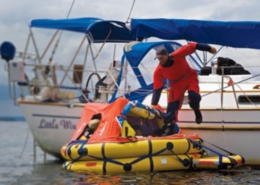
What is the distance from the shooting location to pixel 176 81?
50.1 ft

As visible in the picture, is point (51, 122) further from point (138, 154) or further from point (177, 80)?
point (138, 154)

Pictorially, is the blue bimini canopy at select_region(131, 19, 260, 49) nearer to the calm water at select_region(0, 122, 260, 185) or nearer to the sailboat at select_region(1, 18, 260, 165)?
the sailboat at select_region(1, 18, 260, 165)

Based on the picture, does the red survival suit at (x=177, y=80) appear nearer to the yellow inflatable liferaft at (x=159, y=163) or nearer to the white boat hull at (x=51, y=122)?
the yellow inflatable liferaft at (x=159, y=163)

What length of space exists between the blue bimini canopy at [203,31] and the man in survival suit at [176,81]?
1.28m

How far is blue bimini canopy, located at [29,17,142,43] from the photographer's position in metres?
16.5

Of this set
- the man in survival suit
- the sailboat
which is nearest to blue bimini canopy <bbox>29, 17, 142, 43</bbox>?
the sailboat

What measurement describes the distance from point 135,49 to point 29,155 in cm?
641

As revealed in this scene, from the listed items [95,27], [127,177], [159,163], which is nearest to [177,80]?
[159,163]

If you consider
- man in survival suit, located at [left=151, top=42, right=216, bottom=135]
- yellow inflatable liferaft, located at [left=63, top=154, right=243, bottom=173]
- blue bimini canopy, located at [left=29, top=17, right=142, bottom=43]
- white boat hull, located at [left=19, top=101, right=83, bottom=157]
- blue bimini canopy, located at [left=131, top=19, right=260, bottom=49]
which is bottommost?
yellow inflatable liferaft, located at [left=63, top=154, right=243, bottom=173]

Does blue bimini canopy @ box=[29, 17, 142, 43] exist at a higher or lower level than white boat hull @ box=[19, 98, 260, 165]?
higher

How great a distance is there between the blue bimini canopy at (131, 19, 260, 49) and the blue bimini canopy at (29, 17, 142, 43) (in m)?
0.90

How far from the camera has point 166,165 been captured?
46.1ft

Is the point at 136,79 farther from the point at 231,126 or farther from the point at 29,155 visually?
the point at 29,155

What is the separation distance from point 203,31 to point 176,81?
1.69 m
